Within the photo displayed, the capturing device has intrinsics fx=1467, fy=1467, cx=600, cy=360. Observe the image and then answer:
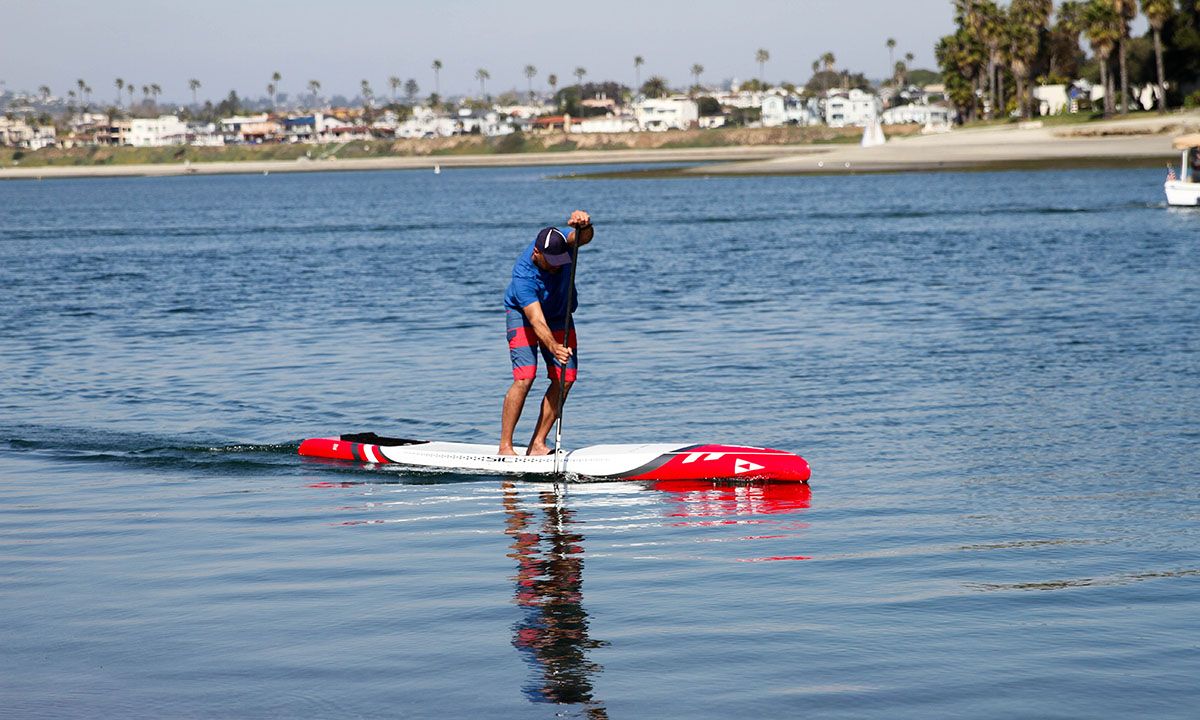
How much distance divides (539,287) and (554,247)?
0.41 meters

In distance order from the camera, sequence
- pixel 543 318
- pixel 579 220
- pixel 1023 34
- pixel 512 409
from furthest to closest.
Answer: pixel 1023 34 → pixel 512 409 → pixel 543 318 → pixel 579 220

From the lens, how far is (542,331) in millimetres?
11672

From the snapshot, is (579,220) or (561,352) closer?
(579,220)

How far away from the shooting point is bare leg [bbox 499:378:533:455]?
12242 mm

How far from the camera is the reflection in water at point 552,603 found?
6.75m

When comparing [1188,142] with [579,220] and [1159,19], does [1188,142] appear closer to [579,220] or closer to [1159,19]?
[579,220]

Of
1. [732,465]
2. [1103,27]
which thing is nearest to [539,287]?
[732,465]

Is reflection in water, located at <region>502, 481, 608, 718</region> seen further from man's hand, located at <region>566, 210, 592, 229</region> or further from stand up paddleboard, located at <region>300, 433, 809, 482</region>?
man's hand, located at <region>566, 210, 592, 229</region>

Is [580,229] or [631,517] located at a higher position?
[580,229]

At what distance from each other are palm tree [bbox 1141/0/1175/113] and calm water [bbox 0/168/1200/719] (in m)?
75.6

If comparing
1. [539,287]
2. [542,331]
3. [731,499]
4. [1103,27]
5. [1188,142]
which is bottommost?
[731,499]

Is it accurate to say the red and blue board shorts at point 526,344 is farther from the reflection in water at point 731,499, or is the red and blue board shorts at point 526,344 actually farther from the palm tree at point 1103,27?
the palm tree at point 1103,27

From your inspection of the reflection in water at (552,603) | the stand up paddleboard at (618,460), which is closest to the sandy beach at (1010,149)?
the stand up paddleboard at (618,460)

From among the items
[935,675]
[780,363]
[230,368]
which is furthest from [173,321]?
[935,675]
